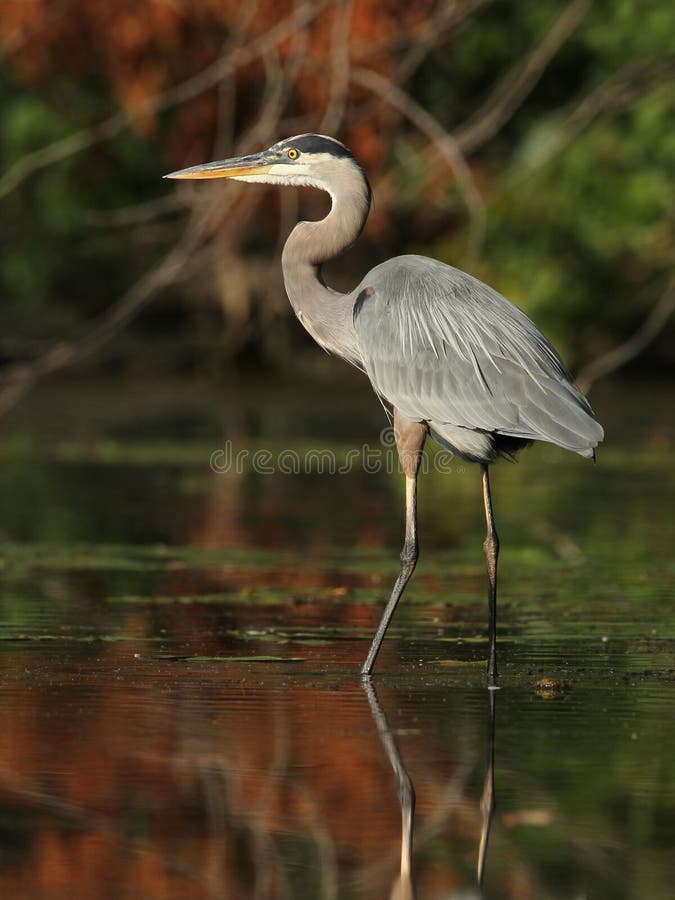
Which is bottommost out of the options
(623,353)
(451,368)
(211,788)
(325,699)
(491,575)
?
(211,788)

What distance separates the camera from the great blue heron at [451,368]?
342 inches

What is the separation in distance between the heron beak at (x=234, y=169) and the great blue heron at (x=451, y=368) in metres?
0.50

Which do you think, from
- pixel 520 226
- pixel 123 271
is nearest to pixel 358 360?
pixel 520 226

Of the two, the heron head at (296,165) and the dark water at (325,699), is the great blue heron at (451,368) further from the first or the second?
the dark water at (325,699)

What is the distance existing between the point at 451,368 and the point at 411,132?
17583 mm

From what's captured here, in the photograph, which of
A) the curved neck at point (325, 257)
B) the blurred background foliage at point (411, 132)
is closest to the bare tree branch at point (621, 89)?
the blurred background foliage at point (411, 132)

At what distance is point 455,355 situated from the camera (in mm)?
9039

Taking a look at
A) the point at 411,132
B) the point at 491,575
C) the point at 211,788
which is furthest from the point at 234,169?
the point at 411,132

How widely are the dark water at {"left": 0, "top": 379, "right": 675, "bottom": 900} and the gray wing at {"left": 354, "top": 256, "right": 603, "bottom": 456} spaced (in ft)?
3.26

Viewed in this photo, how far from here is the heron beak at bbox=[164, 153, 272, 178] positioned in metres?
9.95

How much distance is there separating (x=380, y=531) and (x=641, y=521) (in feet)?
5.90

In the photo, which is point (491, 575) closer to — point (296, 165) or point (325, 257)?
point (325, 257)

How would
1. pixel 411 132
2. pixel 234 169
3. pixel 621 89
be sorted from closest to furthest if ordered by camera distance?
pixel 234 169
pixel 621 89
pixel 411 132

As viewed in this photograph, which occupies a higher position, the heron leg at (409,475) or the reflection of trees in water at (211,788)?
the heron leg at (409,475)
